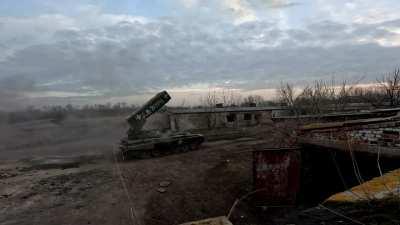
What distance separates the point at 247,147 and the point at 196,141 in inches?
98.7

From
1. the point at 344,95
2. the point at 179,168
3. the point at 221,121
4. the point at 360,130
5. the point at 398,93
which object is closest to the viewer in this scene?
the point at 360,130

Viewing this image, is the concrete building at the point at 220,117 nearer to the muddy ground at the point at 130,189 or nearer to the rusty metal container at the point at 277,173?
the muddy ground at the point at 130,189

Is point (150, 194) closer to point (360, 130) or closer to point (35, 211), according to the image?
point (35, 211)

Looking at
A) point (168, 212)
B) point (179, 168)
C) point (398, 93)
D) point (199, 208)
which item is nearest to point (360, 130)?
point (199, 208)

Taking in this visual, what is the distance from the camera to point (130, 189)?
1023 centimetres

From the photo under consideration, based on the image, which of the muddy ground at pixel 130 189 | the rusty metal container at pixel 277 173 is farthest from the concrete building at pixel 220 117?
the rusty metal container at pixel 277 173

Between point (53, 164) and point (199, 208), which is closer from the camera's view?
point (199, 208)

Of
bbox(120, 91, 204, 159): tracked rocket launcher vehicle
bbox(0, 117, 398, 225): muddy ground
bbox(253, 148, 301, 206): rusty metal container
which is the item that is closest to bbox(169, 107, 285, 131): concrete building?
bbox(0, 117, 398, 225): muddy ground

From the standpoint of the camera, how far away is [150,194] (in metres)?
9.74

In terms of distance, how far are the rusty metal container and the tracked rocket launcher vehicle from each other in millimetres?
7623

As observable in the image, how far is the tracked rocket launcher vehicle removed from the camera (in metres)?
15.4

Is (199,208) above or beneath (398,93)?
beneath

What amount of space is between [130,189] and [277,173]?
4.35 metres

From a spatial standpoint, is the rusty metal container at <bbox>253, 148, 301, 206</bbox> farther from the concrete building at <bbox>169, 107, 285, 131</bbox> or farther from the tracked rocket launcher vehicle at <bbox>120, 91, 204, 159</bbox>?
the concrete building at <bbox>169, 107, 285, 131</bbox>
